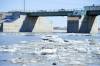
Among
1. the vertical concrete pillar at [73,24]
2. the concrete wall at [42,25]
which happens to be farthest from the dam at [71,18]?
the concrete wall at [42,25]

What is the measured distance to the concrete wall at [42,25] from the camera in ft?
379

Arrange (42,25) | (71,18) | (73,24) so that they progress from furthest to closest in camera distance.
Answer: (42,25) → (71,18) → (73,24)

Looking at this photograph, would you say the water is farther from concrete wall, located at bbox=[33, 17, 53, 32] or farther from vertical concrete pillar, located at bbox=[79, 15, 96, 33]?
concrete wall, located at bbox=[33, 17, 53, 32]

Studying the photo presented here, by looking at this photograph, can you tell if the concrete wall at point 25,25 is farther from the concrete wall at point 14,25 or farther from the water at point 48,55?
the water at point 48,55

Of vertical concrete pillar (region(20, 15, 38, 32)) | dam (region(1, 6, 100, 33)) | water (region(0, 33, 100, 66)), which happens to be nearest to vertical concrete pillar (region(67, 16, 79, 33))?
dam (region(1, 6, 100, 33))

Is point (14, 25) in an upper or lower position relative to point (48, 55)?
lower

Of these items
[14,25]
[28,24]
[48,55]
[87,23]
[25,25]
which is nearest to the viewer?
[48,55]

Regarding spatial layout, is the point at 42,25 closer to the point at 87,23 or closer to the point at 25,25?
the point at 25,25

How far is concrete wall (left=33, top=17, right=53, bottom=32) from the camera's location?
116m

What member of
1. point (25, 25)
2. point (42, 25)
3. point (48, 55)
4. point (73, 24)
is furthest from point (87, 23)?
point (48, 55)

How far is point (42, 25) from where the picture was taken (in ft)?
379

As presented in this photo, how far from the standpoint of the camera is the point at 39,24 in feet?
379

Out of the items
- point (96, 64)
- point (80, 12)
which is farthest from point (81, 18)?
point (96, 64)

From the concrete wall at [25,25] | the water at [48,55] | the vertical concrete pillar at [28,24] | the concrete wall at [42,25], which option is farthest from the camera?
the concrete wall at [42,25]
